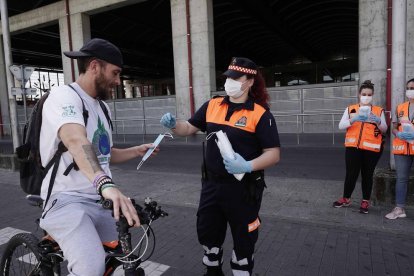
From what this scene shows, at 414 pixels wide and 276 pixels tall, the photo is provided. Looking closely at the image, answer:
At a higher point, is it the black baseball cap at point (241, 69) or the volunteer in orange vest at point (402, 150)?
the black baseball cap at point (241, 69)

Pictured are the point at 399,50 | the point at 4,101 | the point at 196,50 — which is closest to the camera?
the point at 399,50

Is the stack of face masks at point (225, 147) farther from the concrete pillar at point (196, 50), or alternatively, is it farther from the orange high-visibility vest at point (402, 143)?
the concrete pillar at point (196, 50)

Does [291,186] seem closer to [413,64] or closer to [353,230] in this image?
[353,230]

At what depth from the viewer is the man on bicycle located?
5.71 ft

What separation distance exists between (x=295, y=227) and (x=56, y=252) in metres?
3.22

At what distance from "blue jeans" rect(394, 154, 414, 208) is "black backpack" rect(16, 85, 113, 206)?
428cm

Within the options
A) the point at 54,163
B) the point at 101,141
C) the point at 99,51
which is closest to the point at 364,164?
the point at 101,141

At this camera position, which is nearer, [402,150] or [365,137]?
[402,150]

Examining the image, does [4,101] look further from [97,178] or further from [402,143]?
[97,178]

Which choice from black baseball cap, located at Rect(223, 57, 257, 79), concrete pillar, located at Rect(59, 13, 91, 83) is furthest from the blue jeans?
concrete pillar, located at Rect(59, 13, 91, 83)

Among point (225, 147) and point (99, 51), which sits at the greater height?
point (99, 51)

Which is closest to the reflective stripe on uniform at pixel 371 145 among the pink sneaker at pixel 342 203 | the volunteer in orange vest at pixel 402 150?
the volunteer in orange vest at pixel 402 150

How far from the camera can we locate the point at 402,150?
4480 mm

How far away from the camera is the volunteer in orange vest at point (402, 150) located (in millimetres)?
A: 4422
